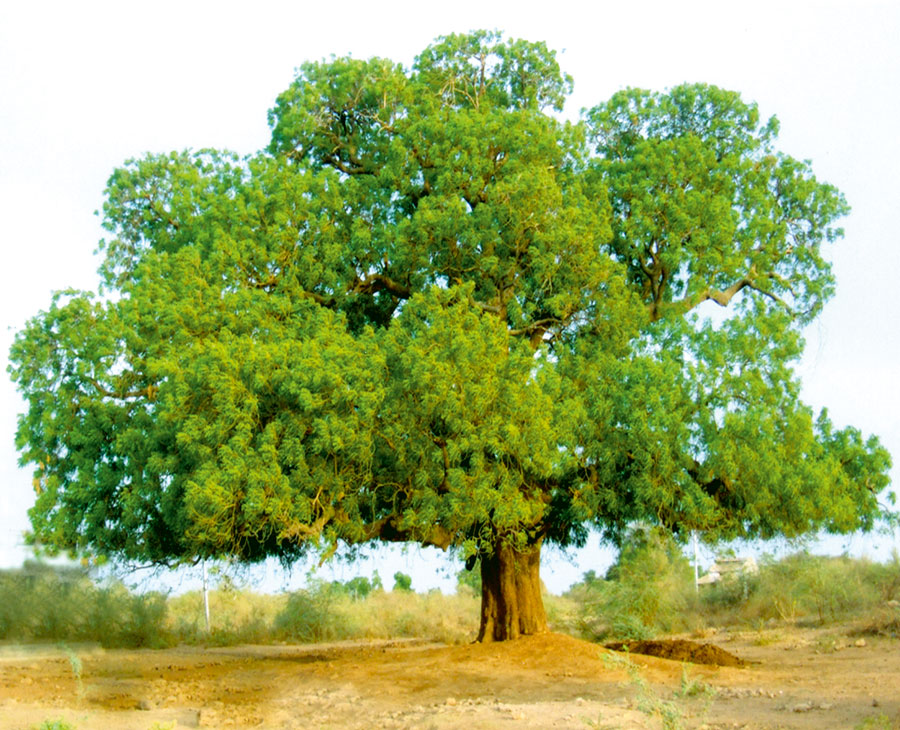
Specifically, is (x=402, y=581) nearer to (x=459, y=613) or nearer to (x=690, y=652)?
(x=459, y=613)

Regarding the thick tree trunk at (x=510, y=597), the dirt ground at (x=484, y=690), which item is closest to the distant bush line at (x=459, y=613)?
the thick tree trunk at (x=510, y=597)

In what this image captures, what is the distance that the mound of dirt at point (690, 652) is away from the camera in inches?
654

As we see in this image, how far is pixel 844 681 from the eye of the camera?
1335 centimetres

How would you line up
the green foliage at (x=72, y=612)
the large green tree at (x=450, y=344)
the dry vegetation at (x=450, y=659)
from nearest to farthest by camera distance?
1. the dry vegetation at (x=450, y=659)
2. the large green tree at (x=450, y=344)
3. the green foliage at (x=72, y=612)

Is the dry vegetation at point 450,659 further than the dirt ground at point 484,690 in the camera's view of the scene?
Yes

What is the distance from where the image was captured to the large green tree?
48.4 ft

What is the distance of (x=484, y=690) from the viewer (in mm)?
13812

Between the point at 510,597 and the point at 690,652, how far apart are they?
10.6ft

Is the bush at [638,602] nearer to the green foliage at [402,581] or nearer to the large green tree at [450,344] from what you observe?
the large green tree at [450,344]

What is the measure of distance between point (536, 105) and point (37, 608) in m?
18.2

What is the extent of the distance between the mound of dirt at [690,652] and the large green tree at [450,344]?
1.92 metres

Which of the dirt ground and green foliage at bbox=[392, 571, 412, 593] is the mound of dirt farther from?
green foliage at bbox=[392, 571, 412, 593]

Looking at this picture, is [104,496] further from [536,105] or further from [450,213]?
[536,105]

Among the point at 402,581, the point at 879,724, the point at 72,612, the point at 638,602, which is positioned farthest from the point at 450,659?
the point at 402,581
